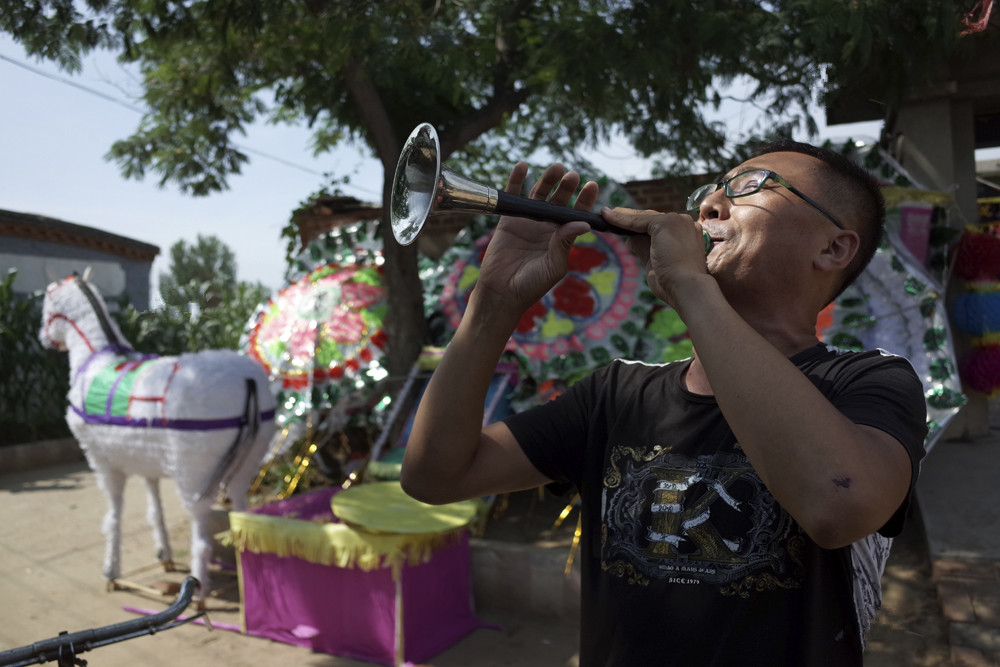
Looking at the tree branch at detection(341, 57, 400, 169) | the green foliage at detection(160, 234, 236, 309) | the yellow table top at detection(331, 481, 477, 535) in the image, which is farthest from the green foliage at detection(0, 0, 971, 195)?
the green foliage at detection(160, 234, 236, 309)

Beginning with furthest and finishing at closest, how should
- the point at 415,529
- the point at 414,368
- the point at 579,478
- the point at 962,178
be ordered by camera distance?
1. the point at 962,178
2. the point at 414,368
3. the point at 415,529
4. the point at 579,478

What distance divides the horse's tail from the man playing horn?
3071 mm

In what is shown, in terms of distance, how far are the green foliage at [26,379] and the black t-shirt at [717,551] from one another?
29.8 feet

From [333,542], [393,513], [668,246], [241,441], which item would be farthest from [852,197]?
[241,441]

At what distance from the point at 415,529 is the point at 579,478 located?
7.10ft

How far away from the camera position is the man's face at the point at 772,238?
1291 millimetres

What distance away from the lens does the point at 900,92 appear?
15.5 feet

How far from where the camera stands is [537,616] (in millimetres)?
4164

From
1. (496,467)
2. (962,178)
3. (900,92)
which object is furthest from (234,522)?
(962,178)

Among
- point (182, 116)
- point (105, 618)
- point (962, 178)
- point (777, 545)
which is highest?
point (182, 116)

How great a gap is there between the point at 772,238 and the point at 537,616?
3.37 meters

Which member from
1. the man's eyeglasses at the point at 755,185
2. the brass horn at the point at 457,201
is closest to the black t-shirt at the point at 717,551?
the man's eyeglasses at the point at 755,185

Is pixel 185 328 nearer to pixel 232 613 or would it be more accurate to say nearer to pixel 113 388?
pixel 113 388

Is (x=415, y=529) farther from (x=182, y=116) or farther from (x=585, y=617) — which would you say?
(x=182, y=116)
